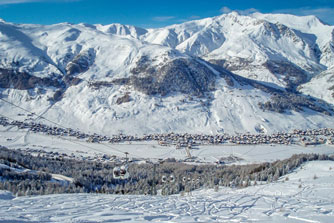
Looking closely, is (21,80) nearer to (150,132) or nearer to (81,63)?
(81,63)

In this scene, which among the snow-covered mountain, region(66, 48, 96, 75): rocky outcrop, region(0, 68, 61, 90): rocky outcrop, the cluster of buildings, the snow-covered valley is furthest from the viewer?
region(66, 48, 96, 75): rocky outcrop

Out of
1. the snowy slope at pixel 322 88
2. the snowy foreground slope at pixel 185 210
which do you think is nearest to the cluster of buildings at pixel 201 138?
the snowy slope at pixel 322 88

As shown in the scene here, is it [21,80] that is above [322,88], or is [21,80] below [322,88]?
below

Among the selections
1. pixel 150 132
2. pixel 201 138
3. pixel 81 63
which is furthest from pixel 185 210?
pixel 81 63

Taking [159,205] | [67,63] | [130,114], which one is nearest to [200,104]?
[130,114]

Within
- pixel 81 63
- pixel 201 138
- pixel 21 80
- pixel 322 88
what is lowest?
pixel 201 138

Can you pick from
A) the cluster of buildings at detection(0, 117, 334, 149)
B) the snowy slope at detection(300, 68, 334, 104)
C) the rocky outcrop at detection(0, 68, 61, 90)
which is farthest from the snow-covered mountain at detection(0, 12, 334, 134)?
the cluster of buildings at detection(0, 117, 334, 149)

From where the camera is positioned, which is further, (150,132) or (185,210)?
(150,132)

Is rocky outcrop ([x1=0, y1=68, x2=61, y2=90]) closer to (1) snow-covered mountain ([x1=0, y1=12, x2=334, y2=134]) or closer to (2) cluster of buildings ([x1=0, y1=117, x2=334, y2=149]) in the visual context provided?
(1) snow-covered mountain ([x1=0, y1=12, x2=334, y2=134])

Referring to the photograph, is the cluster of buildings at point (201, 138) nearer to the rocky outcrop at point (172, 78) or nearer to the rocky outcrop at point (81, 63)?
the rocky outcrop at point (172, 78)

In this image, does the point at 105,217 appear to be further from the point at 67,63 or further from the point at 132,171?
the point at 67,63

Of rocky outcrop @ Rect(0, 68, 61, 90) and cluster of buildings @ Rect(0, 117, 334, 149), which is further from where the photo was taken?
rocky outcrop @ Rect(0, 68, 61, 90)
